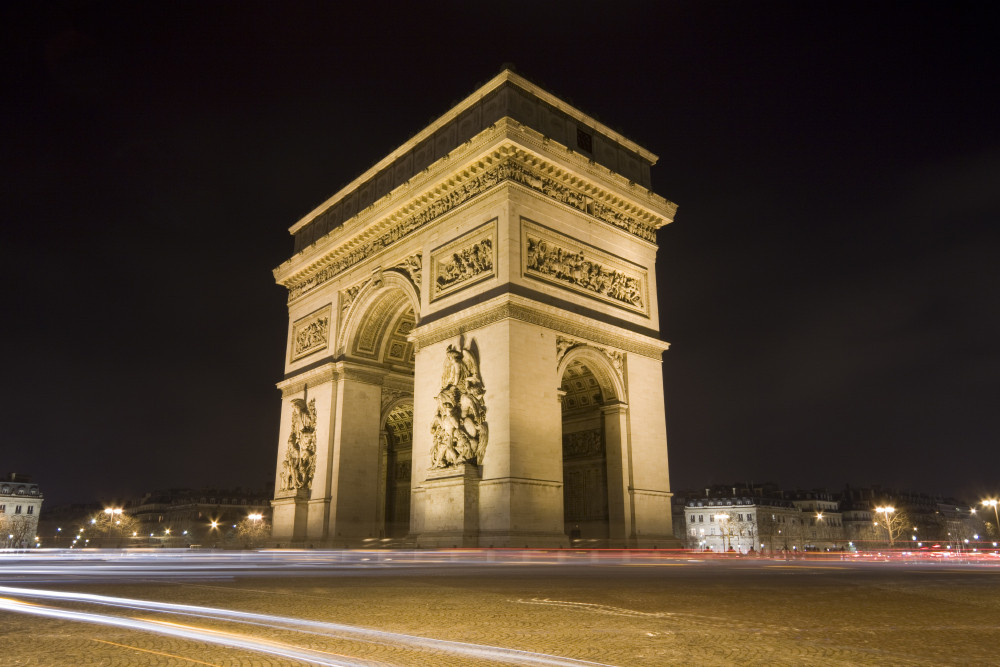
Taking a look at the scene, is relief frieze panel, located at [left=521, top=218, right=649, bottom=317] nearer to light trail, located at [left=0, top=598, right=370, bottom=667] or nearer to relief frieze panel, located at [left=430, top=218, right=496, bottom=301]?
relief frieze panel, located at [left=430, top=218, right=496, bottom=301]

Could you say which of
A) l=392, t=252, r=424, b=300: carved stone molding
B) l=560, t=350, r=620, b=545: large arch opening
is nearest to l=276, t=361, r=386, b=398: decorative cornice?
l=392, t=252, r=424, b=300: carved stone molding

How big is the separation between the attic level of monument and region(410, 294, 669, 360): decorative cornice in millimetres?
5286

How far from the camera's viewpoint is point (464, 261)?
21594 mm

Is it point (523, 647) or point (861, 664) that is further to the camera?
point (523, 647)

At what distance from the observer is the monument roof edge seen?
71.2ft

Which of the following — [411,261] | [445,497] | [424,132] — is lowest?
[445,497]

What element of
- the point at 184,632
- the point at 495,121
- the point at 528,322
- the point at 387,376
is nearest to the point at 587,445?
the point at 528,322

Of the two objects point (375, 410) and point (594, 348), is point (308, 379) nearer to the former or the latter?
point (375, 410)

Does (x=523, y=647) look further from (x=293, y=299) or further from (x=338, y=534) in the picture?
(x=293, y=299)

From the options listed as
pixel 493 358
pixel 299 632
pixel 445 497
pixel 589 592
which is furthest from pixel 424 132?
pixel 299 632

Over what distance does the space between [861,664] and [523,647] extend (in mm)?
1817

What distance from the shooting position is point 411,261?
2408 cm

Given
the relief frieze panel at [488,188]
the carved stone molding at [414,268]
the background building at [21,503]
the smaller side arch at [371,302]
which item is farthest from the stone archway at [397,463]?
the background building at [21,503]

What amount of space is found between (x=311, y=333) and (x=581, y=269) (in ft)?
40.1
